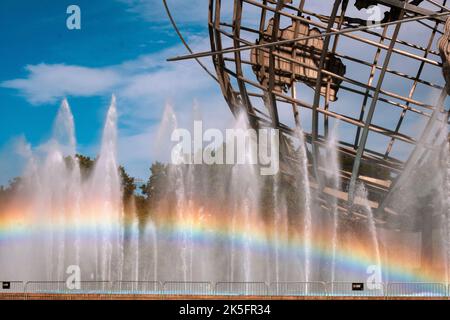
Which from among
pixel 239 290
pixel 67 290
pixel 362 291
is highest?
pixel 239 290

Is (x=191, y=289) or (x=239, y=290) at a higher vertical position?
(x=239, y=290)

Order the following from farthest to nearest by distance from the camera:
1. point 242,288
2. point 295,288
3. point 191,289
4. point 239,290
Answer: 1. point 295,288
2. point 242,288
3. point 239,290
4. point 191,289

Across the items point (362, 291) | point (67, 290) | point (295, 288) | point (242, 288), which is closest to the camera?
point (362, 291)

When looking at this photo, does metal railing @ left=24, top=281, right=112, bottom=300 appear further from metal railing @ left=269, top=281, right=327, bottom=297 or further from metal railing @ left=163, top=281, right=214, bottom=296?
metal railing @ left=269, top=281, right=327, bottom=297

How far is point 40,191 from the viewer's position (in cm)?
2150

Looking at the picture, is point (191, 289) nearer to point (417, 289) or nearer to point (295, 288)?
point (295, 288)

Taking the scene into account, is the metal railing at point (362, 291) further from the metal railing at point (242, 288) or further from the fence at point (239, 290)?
the metal railing at point (242, 288)

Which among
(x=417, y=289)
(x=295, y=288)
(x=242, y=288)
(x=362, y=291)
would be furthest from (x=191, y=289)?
(x=417, y=289)

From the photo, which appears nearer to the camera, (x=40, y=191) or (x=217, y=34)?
(x=217, y=34)

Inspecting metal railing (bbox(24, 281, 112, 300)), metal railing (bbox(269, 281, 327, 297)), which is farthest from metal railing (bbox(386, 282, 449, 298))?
metal railing (bbox(24, 281, 112, 300))

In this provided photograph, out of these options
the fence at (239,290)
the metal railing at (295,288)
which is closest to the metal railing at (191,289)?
the fence at (239,290)

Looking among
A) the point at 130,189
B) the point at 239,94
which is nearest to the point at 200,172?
the point at 130,189

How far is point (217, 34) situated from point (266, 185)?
12132 mm
